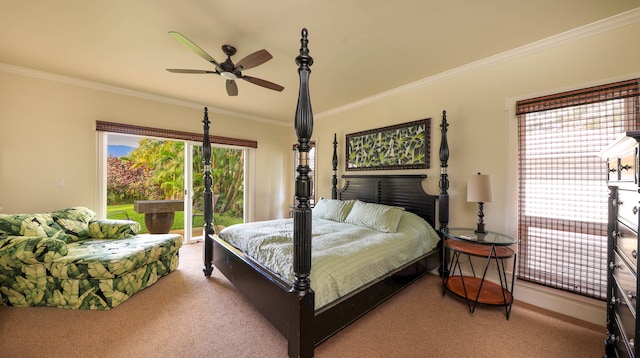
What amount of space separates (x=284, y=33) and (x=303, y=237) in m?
1.92

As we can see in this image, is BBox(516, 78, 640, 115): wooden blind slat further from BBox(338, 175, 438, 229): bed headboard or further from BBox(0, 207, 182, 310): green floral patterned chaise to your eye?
BBox(0, 207, 182, 310): green floral patterned chaise

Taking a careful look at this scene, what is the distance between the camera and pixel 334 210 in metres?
3.45

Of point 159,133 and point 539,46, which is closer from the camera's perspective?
point 539,46

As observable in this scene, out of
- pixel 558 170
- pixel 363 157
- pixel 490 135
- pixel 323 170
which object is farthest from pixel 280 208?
pixel 558 170

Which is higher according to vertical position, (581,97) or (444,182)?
(581,97)

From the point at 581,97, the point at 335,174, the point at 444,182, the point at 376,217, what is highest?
the point at 581,97

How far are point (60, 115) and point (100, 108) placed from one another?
441mm

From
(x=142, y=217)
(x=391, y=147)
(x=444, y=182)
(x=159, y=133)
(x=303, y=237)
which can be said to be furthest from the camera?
(x=142, y=217)

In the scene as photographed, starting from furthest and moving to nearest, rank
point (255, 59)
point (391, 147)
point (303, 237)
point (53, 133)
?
1. point (391, 147)
2. point (53, 133)
3. point (255, 59)
4. point (303, 237)

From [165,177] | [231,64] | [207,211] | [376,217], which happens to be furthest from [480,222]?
[165,177]

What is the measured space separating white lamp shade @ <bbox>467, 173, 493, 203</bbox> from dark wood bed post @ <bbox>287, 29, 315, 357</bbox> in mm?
1941

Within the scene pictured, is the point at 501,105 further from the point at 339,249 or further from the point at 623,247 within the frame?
the point at 339,249

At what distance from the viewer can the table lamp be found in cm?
238

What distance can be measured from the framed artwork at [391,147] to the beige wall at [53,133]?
328 centimetres
